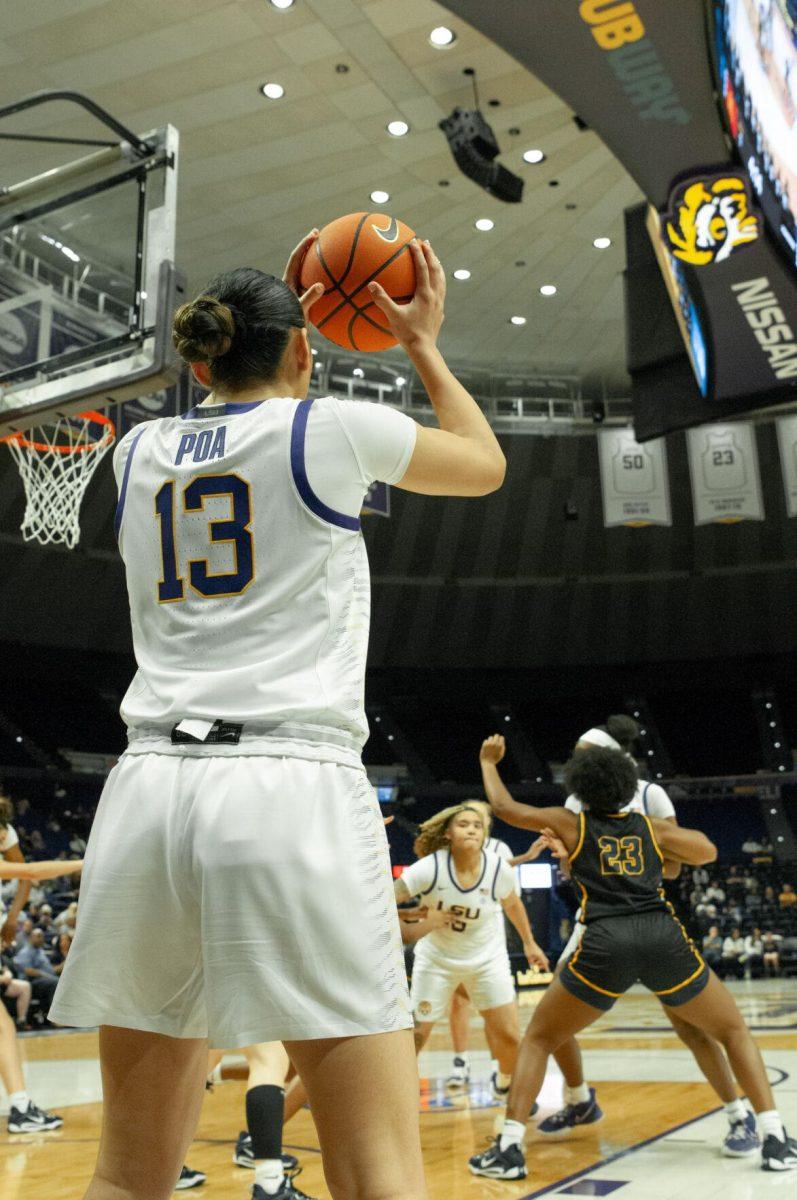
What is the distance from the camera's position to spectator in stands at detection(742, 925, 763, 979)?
846 inches

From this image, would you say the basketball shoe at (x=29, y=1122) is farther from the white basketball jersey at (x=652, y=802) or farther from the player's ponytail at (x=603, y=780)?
the player's ponytail at (x=603, y=780)

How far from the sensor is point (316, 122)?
532 inches

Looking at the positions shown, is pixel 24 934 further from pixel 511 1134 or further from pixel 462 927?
pixel 511 1134

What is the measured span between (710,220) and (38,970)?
40.2 feet

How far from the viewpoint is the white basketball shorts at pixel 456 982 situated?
23.1 feet

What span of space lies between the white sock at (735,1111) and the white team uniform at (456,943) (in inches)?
68.1

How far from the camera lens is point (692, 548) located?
86.7ft

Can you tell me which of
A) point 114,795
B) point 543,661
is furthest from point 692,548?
point 114,795

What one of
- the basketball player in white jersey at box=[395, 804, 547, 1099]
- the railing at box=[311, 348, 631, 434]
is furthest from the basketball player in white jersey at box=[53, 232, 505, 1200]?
the railing at box=[311, 348, 631, 434]

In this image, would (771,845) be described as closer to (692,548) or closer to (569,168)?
(692,548)

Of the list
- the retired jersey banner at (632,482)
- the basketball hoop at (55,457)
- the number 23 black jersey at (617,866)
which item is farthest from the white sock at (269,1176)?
the retired jersey banner at (632,482)

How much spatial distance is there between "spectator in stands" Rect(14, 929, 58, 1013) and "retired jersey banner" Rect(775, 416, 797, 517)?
1494 cm

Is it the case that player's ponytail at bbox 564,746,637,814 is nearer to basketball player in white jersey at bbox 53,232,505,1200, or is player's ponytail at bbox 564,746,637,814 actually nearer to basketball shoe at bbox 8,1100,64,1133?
basketball player in white jersey at bbox 53,232,505,1200

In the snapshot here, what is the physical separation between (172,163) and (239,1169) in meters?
5.64
